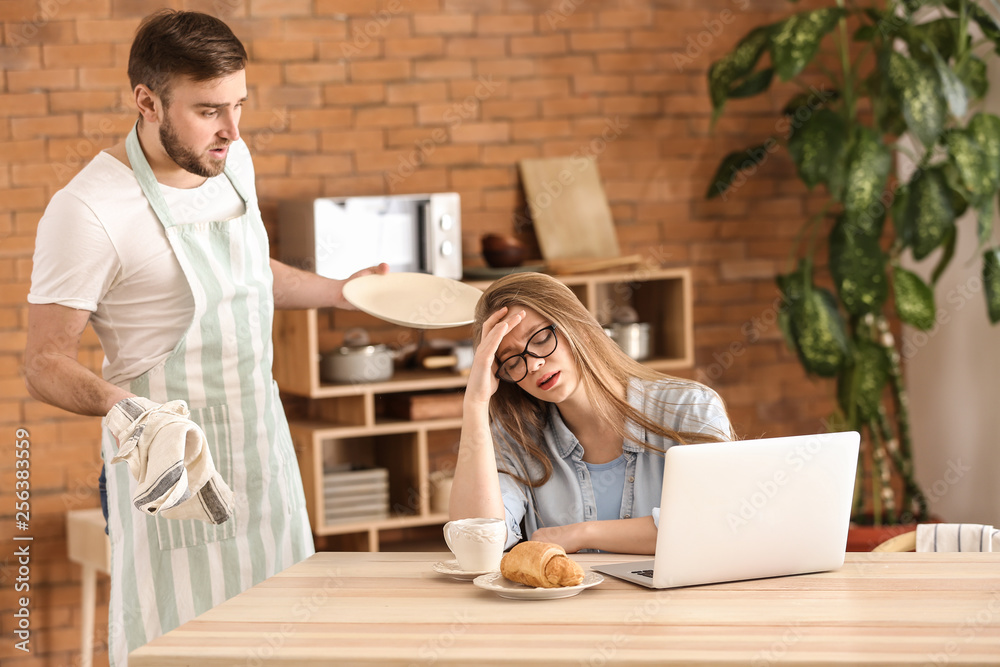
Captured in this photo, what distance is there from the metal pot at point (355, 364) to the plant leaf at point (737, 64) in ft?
5.00

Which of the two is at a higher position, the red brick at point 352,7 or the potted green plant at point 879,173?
the red brick at point 352,7

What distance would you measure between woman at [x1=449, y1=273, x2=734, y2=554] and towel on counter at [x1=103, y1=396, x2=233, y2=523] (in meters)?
0.47

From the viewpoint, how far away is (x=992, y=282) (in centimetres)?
372

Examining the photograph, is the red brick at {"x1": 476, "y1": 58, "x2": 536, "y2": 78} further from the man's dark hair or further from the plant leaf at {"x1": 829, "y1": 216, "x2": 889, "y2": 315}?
the man's dark hair

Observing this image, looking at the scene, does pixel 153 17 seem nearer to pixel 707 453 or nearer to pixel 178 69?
pixel 178 69

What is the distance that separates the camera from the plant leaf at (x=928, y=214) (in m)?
3.74

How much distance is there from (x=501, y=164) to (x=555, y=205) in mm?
263

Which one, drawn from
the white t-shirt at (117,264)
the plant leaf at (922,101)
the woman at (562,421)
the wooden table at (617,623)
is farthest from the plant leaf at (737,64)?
the wooden table at (617,623)

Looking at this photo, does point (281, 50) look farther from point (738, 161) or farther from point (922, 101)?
point (922, 101)

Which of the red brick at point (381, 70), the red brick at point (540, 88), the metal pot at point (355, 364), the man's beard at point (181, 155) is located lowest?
the metal pot at point (355, 364)

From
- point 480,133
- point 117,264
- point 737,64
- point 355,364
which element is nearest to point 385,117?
point 480,133

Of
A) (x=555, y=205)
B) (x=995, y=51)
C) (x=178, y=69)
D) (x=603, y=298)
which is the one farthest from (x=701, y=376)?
(x=178, y=69)

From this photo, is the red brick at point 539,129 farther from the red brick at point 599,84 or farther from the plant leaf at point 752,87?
the plant leaf at point 752,87

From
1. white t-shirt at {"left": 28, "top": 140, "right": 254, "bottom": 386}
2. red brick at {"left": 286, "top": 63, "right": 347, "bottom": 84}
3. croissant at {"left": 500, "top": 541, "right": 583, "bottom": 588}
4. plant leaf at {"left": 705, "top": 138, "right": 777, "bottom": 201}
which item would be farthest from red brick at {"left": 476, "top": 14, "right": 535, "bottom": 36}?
croissant at {"left": 500, "top": 541, "right": 583, "bottom": 588}
